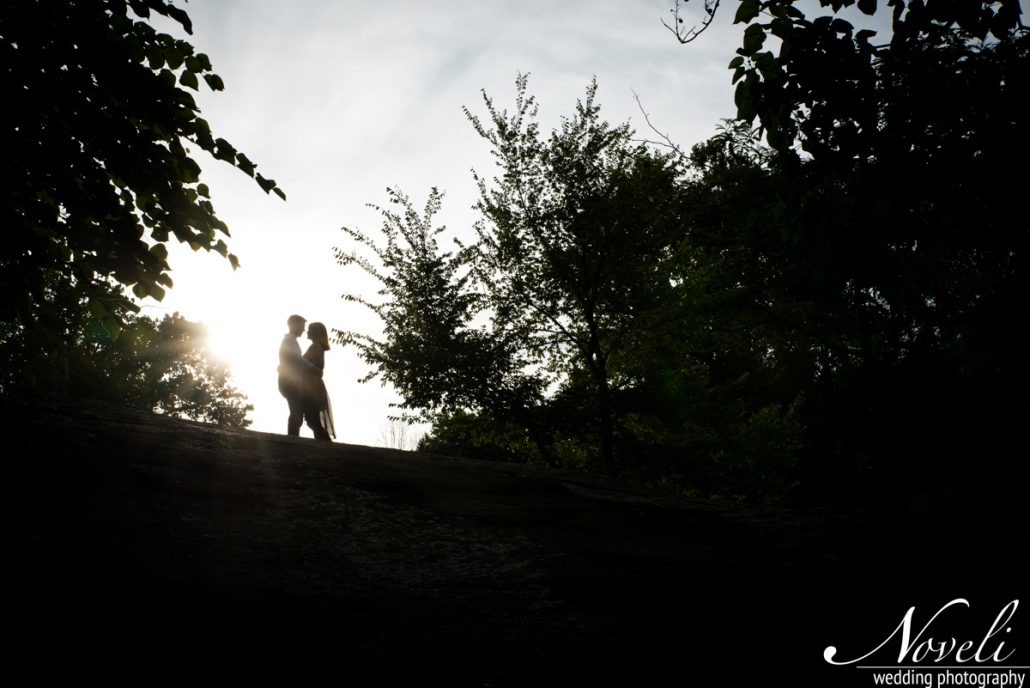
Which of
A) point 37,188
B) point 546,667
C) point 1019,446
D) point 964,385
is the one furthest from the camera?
point 964,385

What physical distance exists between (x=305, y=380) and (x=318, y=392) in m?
0.31

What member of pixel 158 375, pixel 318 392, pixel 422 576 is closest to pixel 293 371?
pixel 318 392

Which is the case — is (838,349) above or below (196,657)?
above

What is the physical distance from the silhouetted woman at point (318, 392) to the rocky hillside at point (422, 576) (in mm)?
4100

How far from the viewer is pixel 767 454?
13914 mm

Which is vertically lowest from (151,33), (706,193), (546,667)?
(546,667)

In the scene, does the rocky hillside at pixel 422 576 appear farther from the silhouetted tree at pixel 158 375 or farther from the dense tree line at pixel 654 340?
the silhouetted tree at pixel 158 375

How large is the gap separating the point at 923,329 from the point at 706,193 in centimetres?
644

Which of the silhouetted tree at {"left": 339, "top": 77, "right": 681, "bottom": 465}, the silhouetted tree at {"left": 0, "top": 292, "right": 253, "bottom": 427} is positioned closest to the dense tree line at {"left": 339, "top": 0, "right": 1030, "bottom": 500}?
the silhouetted tree at {"left": 339, "top": 77, "right": 681, "bottom": 465}

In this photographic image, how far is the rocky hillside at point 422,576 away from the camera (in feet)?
10.4

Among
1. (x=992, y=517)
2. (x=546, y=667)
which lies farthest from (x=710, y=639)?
(x=992, y=517)

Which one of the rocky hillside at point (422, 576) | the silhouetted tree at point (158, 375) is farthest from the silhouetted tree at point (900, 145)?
the silhouetted tree at point (158, 375)

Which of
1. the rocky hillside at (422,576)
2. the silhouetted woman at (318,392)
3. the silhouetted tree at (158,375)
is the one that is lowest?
the rocky hillside at (422,576)

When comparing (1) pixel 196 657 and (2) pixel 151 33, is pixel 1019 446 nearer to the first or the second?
(1) pixel 196 657
